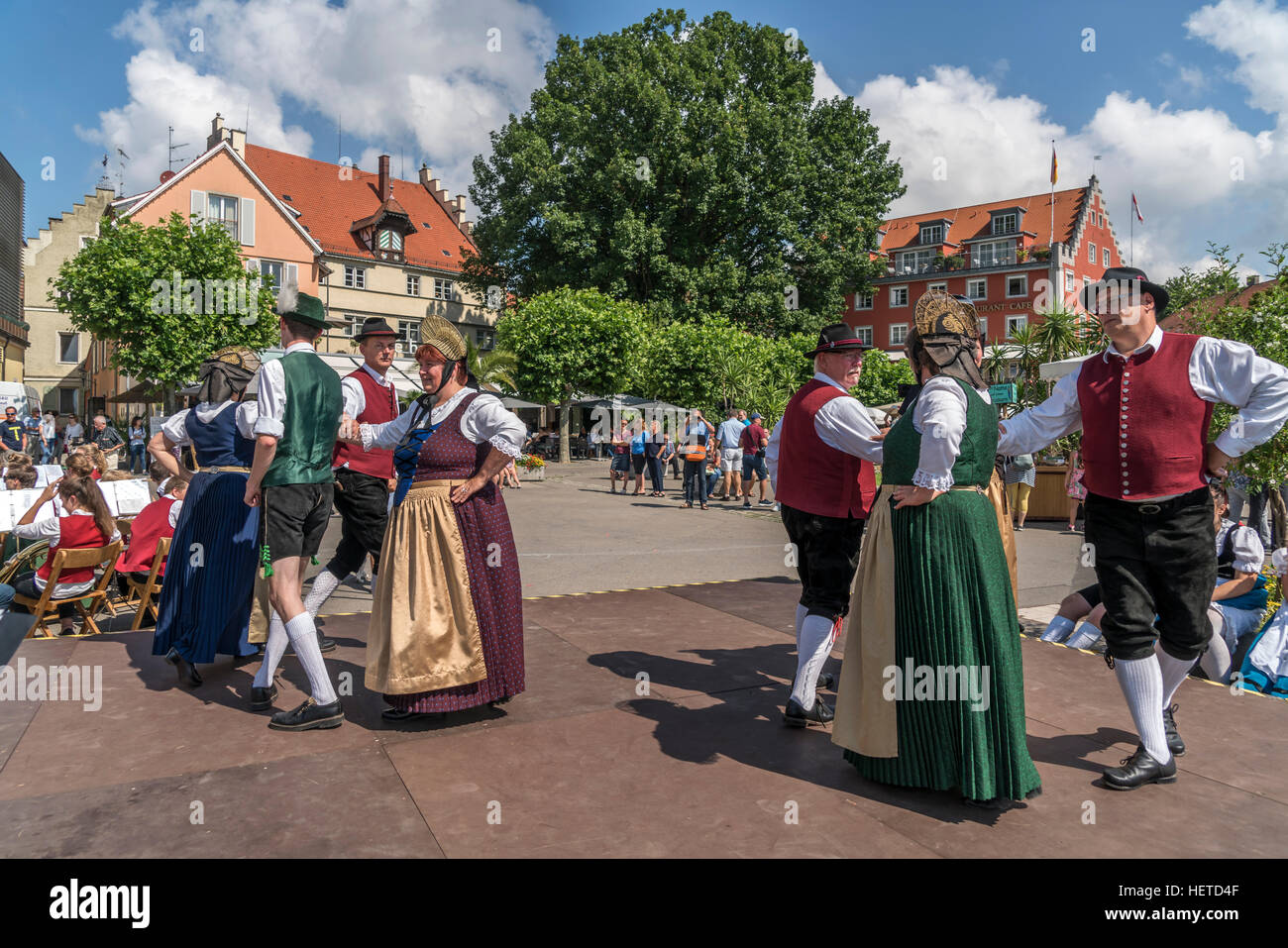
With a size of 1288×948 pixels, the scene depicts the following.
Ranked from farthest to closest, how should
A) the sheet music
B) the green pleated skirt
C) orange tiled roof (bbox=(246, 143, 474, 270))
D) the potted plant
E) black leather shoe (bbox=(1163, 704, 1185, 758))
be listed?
orange tiled roof (bbox=(246, 143, 474, 270)) < the potted plant < the sheet music < black leather shoe (bbox=(1163, 704, 1185, 758)) < the green pleated skirt

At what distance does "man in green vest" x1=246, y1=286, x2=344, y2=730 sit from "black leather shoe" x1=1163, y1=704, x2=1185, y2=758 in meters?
3.89

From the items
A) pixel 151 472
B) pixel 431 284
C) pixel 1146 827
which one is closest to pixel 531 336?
pixel 431 284

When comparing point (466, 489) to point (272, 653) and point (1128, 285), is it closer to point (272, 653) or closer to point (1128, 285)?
point (272, 653)

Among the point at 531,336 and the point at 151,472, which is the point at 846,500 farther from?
the point at 531,336

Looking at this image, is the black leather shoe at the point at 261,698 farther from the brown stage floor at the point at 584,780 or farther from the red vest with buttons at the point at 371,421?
the red vest with buttons at the point at 371,421

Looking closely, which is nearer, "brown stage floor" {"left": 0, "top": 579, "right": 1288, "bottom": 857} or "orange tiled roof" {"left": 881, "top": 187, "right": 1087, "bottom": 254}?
"brown stage floor" {"left": 0, "top": 579, "right": 1288, "bottom": 857}

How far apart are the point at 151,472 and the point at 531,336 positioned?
27.0 m

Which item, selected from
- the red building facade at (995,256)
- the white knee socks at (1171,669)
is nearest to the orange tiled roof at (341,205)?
the red building facade at (995,256)

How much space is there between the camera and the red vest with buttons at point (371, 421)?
19.2ft

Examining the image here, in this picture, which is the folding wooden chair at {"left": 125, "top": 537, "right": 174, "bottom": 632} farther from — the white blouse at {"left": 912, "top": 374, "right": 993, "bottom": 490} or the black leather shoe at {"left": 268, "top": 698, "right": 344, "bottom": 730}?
the white blouse at {"left": 912, "top": 374, "right": 993, "bottom": 490}

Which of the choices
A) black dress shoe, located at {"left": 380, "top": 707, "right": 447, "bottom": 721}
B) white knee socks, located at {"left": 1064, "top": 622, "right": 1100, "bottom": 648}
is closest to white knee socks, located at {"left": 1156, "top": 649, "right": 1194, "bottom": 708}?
white knee socks, located at {"left": 1064, "top": 622, "right": 1100, "bottom": 648}

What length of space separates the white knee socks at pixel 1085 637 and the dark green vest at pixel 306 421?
16.4ft

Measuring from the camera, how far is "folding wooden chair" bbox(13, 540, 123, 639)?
19.9ft

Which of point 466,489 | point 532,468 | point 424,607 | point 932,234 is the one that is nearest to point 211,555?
point 424,607
